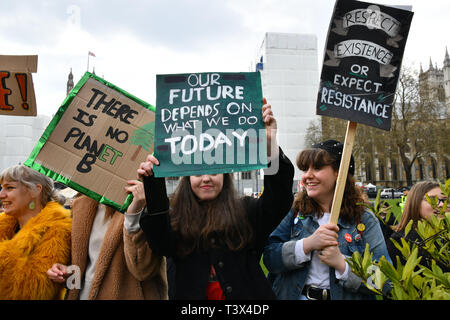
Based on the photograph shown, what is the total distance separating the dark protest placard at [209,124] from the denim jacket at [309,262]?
0.59m

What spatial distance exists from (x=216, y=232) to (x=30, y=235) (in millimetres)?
1220

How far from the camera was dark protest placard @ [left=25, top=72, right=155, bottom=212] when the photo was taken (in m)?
2.11

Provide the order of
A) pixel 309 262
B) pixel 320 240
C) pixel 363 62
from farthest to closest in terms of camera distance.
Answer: pixel 363 62
pixel 309 262
pixel 320 240

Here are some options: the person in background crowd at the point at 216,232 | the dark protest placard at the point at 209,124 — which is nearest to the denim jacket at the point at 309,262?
the person in background crowd at the point at 216,232

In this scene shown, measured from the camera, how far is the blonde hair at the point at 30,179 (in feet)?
7.48

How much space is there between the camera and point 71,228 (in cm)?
227

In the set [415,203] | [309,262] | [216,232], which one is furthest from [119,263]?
[415,203]

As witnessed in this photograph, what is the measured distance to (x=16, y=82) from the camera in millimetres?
2393

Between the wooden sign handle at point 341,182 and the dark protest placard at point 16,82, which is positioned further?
the dark protest placard at point 16,82

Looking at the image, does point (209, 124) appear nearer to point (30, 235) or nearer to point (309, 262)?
point (309, 262)

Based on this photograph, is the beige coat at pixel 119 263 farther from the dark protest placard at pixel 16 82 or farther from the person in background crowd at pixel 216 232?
the dark protest placard at pixel 16 82

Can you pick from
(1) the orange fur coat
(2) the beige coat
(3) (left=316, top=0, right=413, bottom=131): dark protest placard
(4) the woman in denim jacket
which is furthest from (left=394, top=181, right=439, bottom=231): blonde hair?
(1) the orange fur coat

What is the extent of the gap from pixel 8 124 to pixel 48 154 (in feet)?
116
